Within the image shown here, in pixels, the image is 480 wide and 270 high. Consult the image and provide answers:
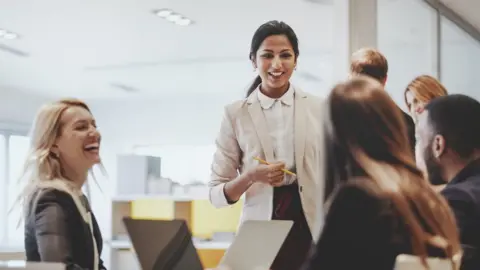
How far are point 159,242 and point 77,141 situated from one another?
603 millimetres

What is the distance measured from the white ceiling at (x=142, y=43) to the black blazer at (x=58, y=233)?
3.10 m

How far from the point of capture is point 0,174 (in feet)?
26.2

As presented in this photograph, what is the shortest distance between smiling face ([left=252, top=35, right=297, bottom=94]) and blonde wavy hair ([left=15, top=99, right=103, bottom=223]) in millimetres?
593

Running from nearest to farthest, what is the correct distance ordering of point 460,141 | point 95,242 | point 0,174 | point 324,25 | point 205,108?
point 460,141, point 95,242, point 324,25, point 0,174, point 205,108

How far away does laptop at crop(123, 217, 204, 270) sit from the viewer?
1.40m

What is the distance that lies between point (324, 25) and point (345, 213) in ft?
13.5

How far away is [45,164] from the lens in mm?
1815

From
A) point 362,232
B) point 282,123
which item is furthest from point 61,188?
point 362,232

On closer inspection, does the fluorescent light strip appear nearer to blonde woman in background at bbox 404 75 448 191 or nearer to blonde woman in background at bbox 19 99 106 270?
blonde woman in background at bbox 19 99 106 270

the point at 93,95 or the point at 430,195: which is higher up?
the point at 93,95

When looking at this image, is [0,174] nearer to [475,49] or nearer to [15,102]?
[15,102]

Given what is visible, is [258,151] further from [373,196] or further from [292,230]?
[373,196]

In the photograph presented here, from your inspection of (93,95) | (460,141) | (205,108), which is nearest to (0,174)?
(93,95)

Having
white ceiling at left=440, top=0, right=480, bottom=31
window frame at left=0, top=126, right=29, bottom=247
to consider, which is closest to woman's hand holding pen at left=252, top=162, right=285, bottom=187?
white ceiling at left=440, top=0, right=480, bottom=31
